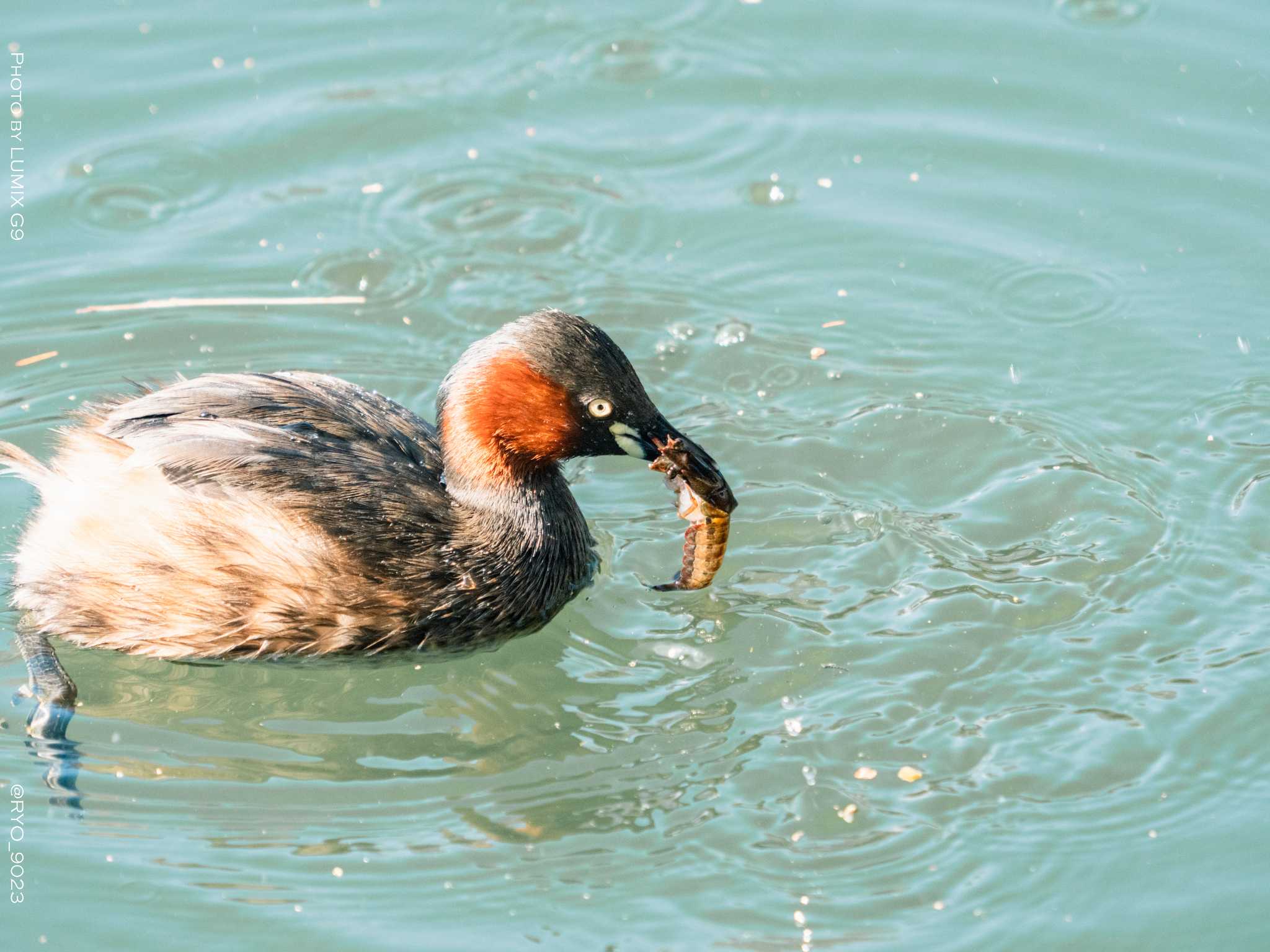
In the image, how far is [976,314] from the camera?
7473 mm

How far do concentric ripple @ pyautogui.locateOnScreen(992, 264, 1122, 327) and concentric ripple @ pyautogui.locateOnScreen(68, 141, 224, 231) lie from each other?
3976 mm

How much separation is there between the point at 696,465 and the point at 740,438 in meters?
1.16

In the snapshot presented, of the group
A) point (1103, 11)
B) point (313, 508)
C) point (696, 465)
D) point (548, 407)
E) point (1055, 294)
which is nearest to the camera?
point (313, 508)

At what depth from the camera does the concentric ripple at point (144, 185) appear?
26.3 feet

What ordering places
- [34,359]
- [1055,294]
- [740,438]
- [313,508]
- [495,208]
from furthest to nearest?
[495,208]
[1055,294]
[34,359]
[740,438]
[313,508]

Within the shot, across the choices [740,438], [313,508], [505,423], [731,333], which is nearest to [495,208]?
[731,333]

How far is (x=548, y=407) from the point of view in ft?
19.2

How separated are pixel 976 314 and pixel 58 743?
4397mm

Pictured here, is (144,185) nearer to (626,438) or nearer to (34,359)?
(34,359)

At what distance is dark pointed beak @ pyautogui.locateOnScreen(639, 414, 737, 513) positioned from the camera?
575 centimetres

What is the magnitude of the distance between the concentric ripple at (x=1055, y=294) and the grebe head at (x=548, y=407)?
233 cm

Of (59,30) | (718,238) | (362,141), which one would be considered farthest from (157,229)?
(718,238)

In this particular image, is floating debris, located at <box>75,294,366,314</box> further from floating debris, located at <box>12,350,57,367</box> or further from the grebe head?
the grebe head

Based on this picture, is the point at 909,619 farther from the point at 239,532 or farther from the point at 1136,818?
the point at 239,532
